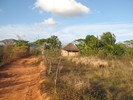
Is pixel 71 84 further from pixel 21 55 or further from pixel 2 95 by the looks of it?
pixel 21 55

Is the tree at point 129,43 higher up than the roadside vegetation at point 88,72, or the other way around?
the tree at point 129,43

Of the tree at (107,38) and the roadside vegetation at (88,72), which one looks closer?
the roadside vegetation at (88,72)

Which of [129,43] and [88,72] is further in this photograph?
[129,43]

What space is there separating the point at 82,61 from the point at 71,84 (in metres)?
7.62

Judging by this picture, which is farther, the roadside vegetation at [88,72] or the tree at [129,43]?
the tree at [129,43]

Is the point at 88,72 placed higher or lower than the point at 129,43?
lower

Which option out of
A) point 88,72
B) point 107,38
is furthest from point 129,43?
point 88,72

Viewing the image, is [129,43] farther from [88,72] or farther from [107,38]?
[88,72]

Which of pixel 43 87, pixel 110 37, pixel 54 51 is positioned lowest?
pixel 43 87

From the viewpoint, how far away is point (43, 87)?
16.6 ft

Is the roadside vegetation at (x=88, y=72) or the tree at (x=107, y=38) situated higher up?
Answer: the tree at (x=107, y=38)

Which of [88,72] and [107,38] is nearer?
[88,72]

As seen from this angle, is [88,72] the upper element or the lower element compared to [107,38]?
lower

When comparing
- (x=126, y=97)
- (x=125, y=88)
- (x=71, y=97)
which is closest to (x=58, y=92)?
(x=71, y=97)
